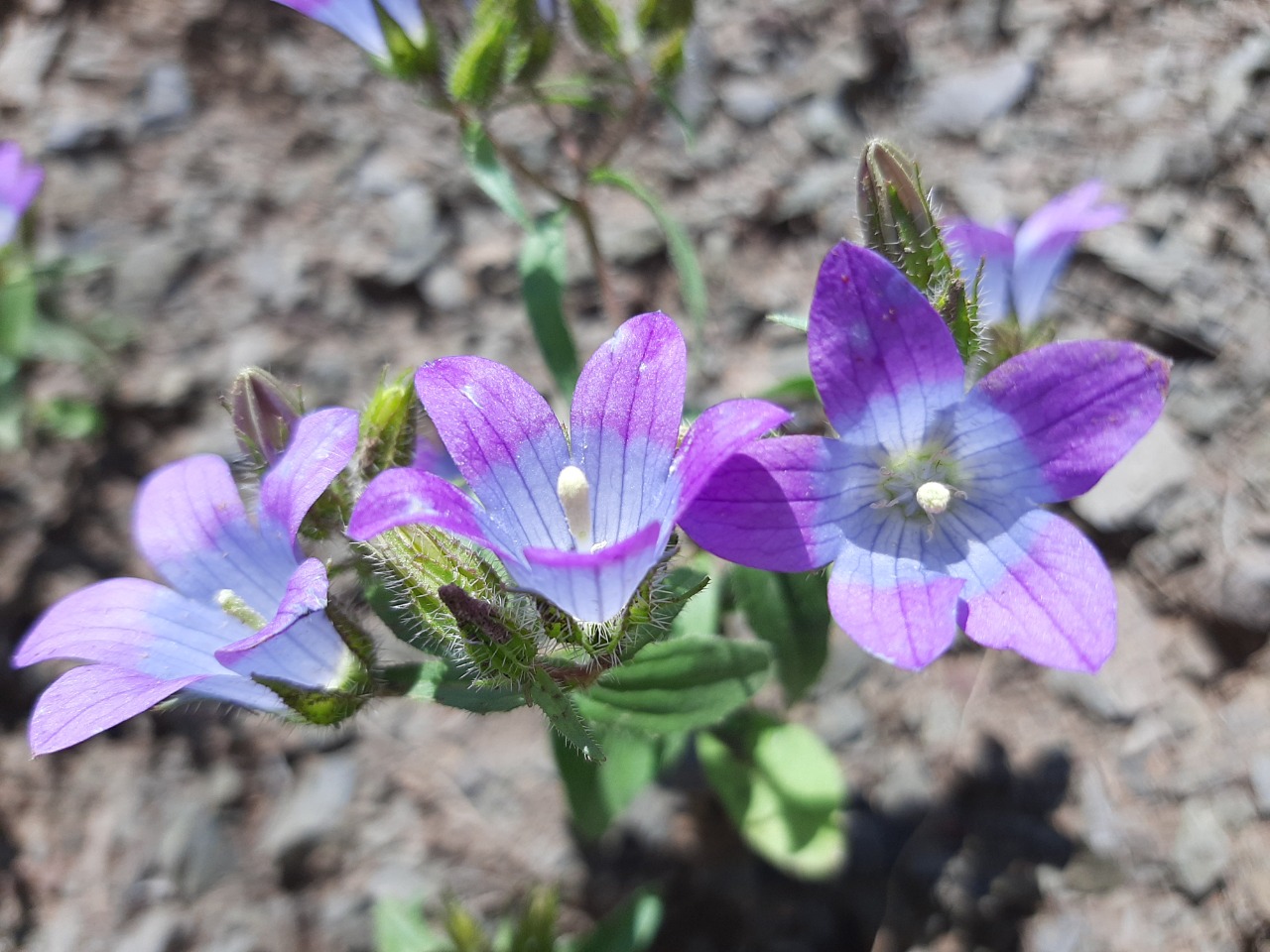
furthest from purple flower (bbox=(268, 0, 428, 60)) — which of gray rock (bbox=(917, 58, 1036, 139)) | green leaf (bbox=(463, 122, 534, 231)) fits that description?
gray rock (bbox=(917, 58, 1036, 139))

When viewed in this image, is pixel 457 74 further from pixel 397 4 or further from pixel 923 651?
pixel 923 651

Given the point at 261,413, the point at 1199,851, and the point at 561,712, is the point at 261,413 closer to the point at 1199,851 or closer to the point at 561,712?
the point at 561,712

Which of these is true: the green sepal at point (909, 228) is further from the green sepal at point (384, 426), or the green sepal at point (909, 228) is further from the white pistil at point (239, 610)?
the white pistil at point (239, 610)

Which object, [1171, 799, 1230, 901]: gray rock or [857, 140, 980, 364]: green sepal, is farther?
[1171, 799, 1230, 901]: gray rock

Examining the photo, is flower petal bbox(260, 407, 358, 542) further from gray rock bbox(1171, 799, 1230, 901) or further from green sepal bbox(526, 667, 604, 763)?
gray rock bbox(1171, 799, 1230, 901)

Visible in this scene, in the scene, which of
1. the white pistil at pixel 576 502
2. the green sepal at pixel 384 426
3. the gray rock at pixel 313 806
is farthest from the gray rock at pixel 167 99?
the white pistil at pixel 576 502

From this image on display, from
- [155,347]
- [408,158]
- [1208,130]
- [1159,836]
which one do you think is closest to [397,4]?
[408,158]
